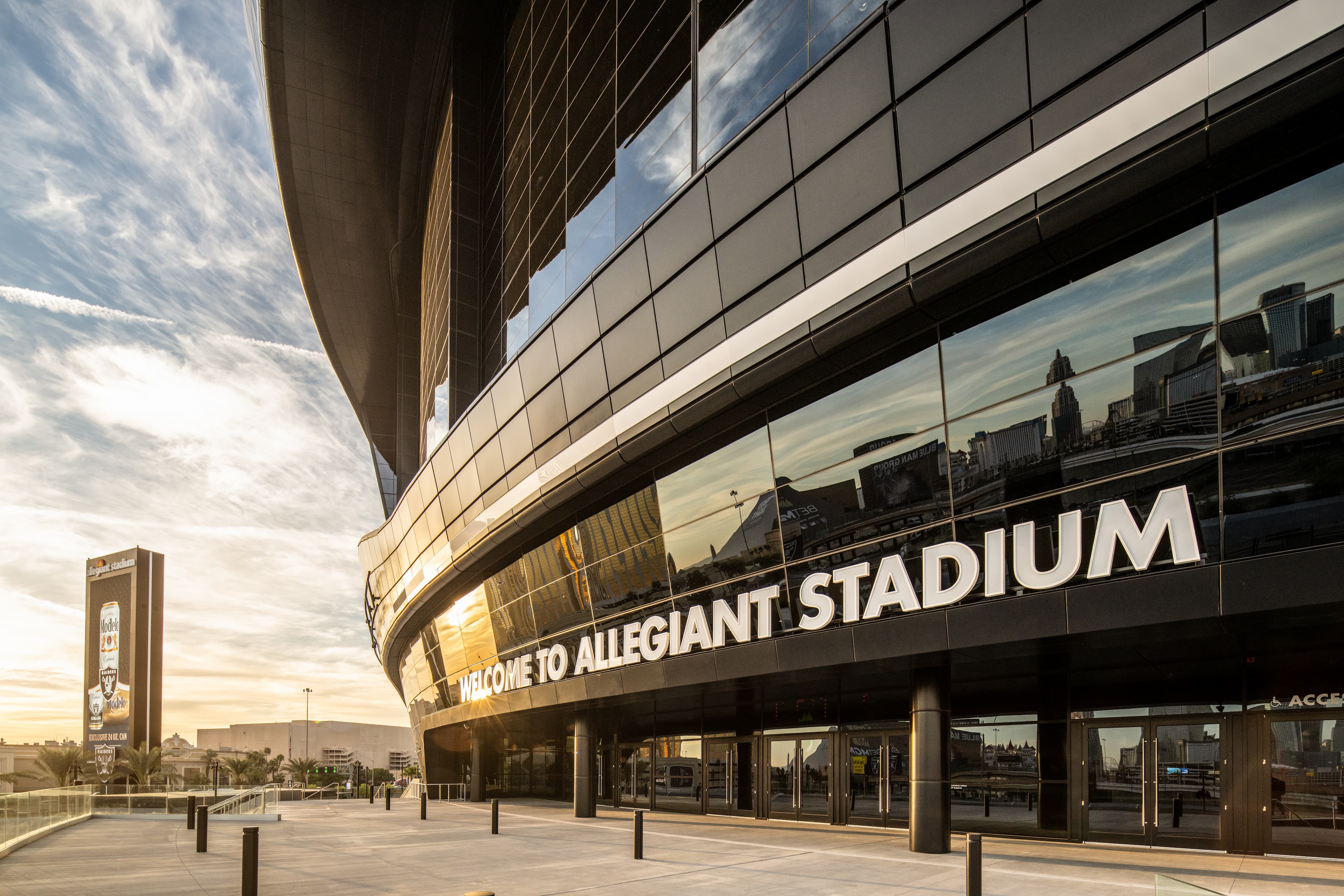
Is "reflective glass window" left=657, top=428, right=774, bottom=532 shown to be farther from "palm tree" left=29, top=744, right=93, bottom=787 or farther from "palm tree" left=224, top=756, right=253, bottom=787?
"palm tree" left=224, top=756, right=253, bottom=787

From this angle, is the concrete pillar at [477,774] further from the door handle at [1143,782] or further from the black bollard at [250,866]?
the black bollard at [250,866]

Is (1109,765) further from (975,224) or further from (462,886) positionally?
(462,886)

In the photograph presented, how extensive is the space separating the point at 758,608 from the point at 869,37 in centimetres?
1060

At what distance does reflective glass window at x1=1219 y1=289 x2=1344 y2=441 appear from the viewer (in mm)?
9938

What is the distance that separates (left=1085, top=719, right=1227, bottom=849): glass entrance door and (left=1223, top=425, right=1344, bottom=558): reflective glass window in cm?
604

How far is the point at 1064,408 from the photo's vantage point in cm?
1266

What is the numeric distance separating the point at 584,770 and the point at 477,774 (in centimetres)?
1429

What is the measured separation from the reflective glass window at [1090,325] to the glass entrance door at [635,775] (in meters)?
18.3

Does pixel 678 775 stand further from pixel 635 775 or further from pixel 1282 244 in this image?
pixel 1282 244

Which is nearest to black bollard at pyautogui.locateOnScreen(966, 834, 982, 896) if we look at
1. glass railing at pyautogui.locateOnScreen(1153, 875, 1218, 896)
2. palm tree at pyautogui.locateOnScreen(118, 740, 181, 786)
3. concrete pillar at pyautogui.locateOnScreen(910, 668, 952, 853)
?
glass railing at pyautogui.locateOnScreen(1153, 875, 1218, 896)

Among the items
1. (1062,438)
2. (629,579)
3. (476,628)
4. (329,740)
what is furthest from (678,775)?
(329,740)

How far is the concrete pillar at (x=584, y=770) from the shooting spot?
2456 centimetres

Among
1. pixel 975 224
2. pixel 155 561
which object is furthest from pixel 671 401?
pixel 155 561

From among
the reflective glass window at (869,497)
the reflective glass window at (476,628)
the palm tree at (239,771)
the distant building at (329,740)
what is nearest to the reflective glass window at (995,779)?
the reflective glass window at (869,497)
